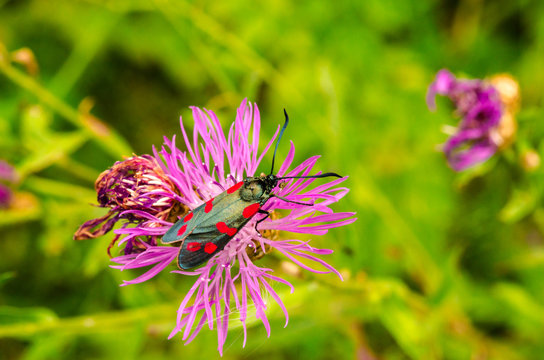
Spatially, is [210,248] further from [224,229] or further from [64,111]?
[64,111]

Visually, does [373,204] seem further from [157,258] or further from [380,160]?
[157,258]

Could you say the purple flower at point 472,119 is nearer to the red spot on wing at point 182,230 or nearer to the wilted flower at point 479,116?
the wilted flower at point 479,116

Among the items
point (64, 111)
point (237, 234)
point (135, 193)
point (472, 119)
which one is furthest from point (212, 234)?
point (472, 119)

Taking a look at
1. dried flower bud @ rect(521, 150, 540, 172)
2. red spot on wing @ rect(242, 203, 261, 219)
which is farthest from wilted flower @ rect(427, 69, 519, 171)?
red spot on wing @ rect(242, 203, 261, 219)

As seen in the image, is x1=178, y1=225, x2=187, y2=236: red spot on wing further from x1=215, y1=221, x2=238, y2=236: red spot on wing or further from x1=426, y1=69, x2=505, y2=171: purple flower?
x1=426, y1=69, x2=505, y2=171: purple flower

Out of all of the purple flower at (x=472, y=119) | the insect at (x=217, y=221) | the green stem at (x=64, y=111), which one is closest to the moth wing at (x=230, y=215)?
the insect at (x=217, y=221)

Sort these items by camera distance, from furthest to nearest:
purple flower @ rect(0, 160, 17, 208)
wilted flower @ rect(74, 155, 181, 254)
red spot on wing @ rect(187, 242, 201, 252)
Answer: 1. purple flower @ rect(0, 160, 17, 208)
2. wilted flower @ rect(74, 155, 181, 254)
3. red spot on wing @ rect(187, 242, 201, 252)
